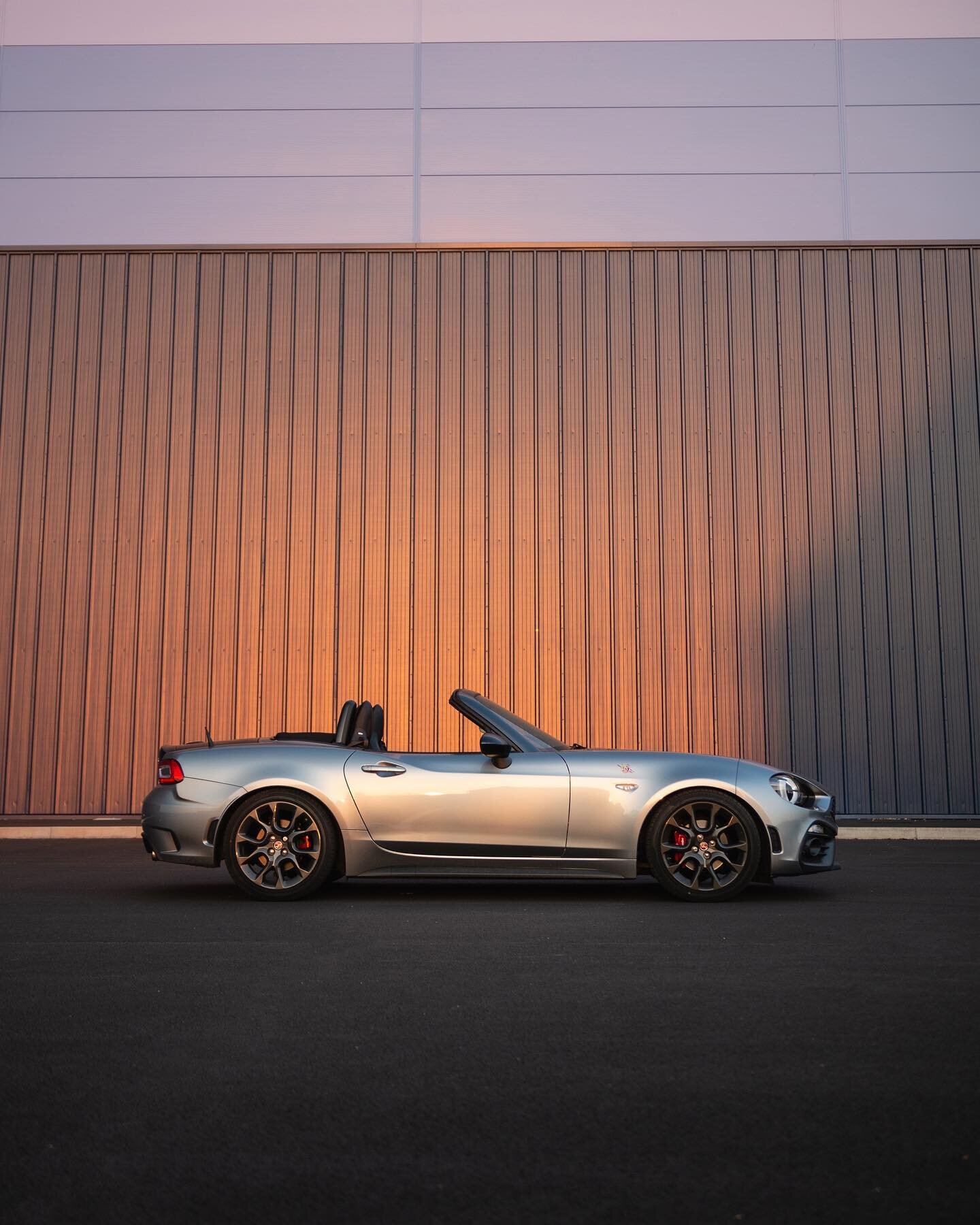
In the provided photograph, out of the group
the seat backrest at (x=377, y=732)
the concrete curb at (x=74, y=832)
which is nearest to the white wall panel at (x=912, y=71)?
the seat backrest at (x=377, y=732)

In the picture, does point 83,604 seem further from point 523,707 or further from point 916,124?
point 916,124

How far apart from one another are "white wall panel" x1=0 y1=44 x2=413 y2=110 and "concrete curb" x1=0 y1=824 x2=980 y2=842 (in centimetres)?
971

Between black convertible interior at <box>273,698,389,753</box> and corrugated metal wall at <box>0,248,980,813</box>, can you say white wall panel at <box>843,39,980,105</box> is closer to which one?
corrugated metal wall at <box>0,248,980,813</box>

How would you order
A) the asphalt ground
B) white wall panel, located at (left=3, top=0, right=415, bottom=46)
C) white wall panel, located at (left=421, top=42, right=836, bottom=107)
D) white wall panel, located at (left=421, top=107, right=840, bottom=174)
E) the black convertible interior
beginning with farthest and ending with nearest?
white wall panel, located at (left=3, top=0, right=415, bottom=46) < white wall panel, located at (left=421, top=42, right=836, bottom=107) < white wall panel, located at (left=421, top=107, right=840, bottom=174) < the black convertible interior < the asphalt ground

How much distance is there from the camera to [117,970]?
17.6ft

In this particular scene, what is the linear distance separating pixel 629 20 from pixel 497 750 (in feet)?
43.0

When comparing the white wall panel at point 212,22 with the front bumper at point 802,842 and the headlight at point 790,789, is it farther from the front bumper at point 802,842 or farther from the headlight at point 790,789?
the front bumper at point 802,842

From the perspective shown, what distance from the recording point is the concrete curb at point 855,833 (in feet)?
45.3

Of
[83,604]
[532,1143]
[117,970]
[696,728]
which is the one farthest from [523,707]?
[532,1143]

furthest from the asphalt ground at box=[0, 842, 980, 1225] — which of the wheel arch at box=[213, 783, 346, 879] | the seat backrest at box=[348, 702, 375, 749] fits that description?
the seat backrest at box=[348, 702, 375, 749]

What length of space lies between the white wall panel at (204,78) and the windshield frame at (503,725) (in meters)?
11.5

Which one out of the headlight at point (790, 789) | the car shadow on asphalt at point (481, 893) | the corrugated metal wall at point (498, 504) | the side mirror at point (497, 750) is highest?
the corrugated metal wall at point (498, 504)

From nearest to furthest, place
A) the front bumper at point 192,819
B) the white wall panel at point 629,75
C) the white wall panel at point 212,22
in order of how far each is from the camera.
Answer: the front bumper at point 192,819 → the white wall panel at point 629,75 → the white wall panel at point 212,22

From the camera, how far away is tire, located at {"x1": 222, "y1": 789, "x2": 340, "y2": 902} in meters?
7.73
